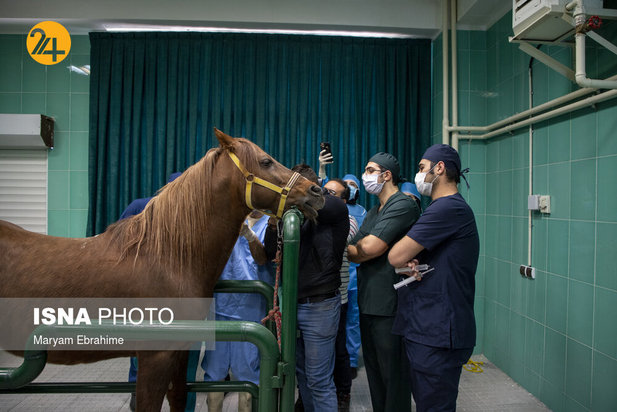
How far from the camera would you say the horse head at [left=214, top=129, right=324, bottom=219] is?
138 cm

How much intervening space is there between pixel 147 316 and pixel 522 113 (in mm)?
2642

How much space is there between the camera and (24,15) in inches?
130

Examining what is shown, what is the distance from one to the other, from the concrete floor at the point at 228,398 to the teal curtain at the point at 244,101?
123 cm

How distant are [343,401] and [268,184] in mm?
1755

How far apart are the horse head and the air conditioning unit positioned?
1537mm

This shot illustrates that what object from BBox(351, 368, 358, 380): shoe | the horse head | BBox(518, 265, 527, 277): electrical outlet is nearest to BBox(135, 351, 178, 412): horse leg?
the horse head

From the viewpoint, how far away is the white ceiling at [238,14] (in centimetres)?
332

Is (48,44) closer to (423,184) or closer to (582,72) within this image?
(423,184)

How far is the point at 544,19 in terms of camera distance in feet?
6.35

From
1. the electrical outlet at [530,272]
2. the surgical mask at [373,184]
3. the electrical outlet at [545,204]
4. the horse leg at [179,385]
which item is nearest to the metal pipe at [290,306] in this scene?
the horse leg at [179,385]

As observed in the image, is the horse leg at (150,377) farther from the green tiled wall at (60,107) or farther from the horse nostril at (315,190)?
the green tiled wall at (60,107)

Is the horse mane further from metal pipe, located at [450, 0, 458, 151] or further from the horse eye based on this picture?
metal pipe, located at [450, 0, 458, 151]

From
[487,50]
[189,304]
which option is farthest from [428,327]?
[487,50]

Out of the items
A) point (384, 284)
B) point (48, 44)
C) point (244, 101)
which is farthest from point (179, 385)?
point (48, 44)
